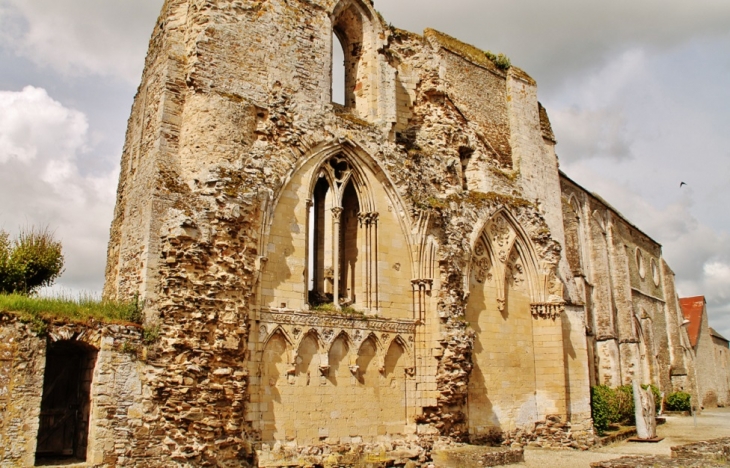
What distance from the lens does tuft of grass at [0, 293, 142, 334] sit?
28.3ft

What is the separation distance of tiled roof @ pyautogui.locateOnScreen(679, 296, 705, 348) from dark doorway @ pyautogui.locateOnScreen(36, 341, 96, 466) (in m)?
34.5

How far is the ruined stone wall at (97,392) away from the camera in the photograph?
326 inches

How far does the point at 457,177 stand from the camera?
48.6 feet

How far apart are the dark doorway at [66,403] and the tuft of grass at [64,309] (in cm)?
42

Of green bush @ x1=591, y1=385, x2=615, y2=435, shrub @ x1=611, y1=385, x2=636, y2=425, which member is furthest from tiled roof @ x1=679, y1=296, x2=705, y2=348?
green bush @ x1=591, y1=385, x2=615, y2=435

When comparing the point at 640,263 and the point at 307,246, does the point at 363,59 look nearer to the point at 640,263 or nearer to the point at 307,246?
the point at 307,246

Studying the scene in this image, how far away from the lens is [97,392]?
9.02 metres

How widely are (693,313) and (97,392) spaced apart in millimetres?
39237

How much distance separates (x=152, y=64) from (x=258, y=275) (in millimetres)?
4982

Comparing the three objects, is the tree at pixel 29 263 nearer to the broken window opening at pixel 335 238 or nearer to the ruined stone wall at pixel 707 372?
the broken window opening at pixel 335 238

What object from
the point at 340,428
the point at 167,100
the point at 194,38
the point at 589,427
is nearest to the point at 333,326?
the point at 340,428

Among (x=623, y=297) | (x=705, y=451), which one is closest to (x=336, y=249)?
(x=705, y=451)

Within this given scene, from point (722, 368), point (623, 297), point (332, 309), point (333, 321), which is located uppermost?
point (623, 297)

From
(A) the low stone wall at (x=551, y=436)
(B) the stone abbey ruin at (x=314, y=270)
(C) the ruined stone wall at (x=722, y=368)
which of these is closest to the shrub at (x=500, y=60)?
(B) the stone abbey ruin at (x=314, y=270)
